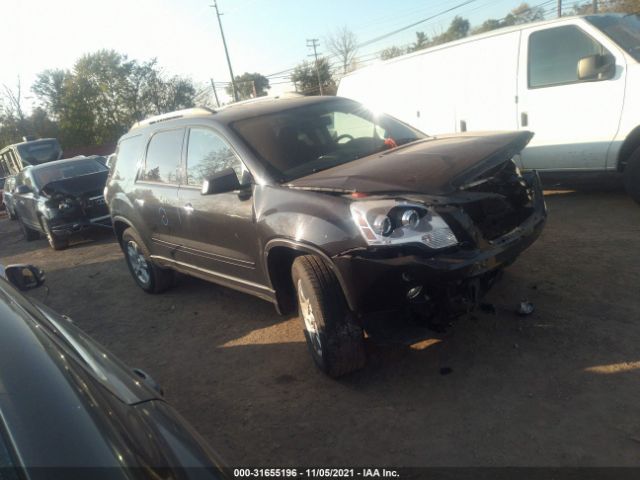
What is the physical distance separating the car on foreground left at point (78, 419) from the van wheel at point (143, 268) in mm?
3615

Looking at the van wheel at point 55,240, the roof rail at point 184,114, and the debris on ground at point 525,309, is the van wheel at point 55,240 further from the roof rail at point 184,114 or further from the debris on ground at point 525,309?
the debris on ground at point 525,309

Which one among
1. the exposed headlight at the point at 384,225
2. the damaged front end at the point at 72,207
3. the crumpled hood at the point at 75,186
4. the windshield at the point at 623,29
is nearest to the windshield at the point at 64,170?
the crumpled hood at the point at 75,186

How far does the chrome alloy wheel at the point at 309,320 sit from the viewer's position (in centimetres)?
325

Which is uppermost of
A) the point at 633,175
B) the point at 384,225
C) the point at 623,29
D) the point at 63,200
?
the point at 623,29

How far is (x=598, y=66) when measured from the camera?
565 centimetres

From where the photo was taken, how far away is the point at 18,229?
14.6 meters

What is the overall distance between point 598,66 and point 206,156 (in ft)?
14.9

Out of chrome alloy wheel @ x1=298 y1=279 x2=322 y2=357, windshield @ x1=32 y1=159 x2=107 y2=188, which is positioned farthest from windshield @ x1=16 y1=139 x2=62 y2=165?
chrome alloy wheel @ x1=298 y1=279 x2=322 y2=357

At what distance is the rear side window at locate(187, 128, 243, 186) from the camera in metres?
3.89

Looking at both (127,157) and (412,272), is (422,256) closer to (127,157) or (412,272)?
(412,272)

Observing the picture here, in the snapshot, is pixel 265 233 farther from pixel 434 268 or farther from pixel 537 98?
pixel 537 98

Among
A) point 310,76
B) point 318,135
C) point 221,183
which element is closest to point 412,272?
point 221,183

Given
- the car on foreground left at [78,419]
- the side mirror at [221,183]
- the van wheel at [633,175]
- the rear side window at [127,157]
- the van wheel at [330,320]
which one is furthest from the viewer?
the van wheel at [633,175]

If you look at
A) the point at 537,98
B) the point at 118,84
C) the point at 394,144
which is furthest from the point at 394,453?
the point at 118,84
